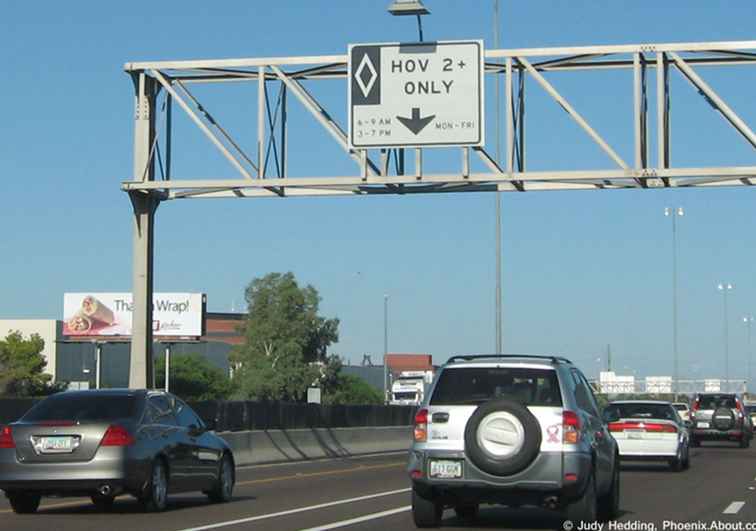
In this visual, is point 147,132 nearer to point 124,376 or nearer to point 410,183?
point 410,183

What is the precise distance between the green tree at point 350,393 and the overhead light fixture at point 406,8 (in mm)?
88852

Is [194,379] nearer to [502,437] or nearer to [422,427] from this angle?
[422,427]

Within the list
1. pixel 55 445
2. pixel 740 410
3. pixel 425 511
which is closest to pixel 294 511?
pixel 55 445

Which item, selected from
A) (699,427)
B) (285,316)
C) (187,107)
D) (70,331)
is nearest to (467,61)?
(187,107)

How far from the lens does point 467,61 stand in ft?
92.7

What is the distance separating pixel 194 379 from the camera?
373ft

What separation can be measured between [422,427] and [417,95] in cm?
1344

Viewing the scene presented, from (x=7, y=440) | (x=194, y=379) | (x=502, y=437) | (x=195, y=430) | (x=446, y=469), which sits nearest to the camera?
(x=502, y=437)

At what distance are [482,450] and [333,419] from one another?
87.5 feet

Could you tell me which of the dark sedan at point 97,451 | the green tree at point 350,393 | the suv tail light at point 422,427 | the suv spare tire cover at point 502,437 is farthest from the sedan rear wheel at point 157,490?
the green tree at point 350,393

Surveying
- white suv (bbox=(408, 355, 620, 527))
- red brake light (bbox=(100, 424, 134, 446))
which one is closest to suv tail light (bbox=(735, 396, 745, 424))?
white suv (bbox=(408, 355, 620, 527))

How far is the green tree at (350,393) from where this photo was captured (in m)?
117

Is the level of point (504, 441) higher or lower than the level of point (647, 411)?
higher

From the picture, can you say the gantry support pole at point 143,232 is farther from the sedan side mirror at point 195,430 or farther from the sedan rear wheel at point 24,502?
the sedan rear wheel at point 24,502
